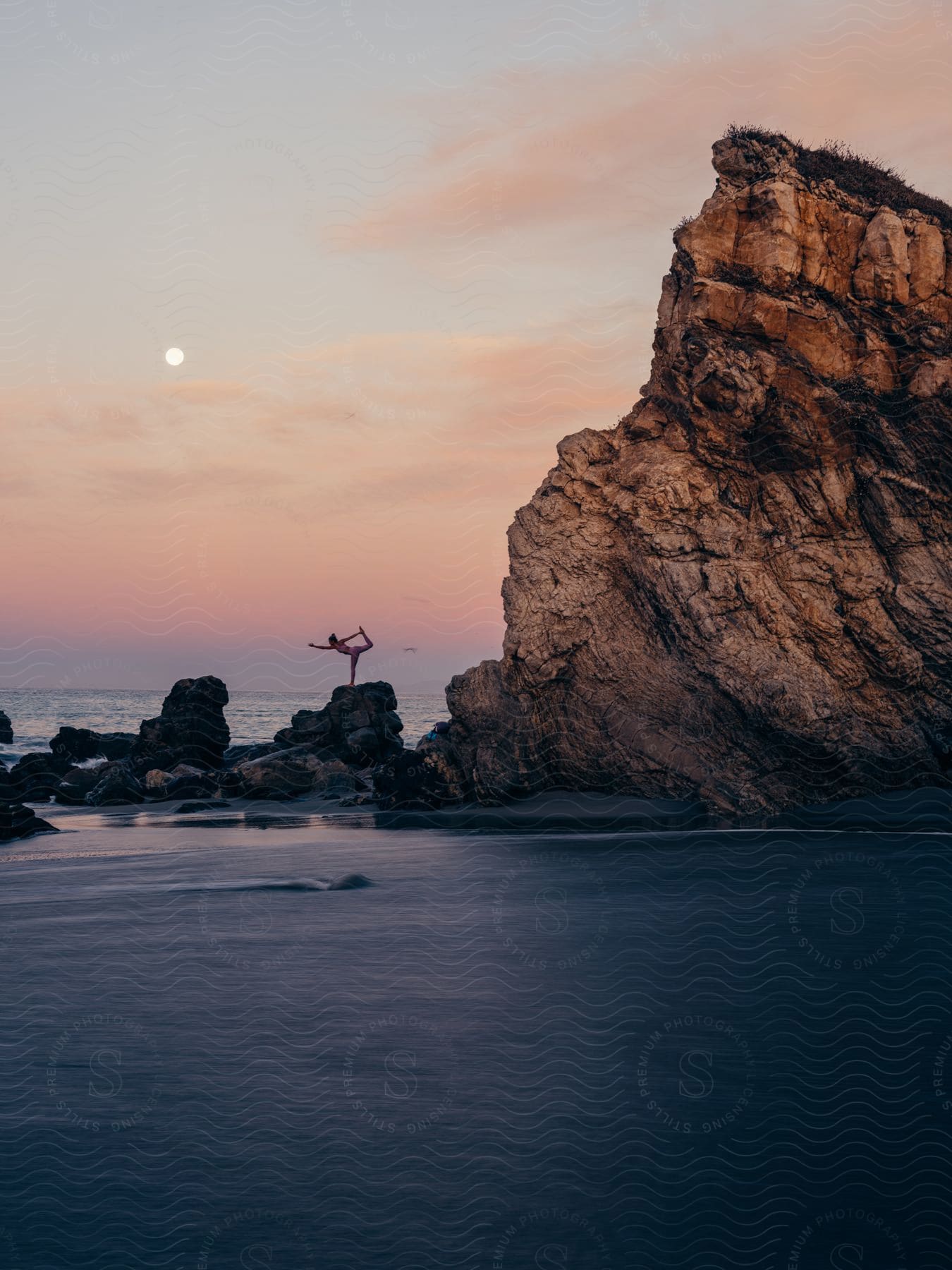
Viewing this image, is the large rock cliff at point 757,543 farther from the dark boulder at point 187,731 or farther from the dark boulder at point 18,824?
the dark boulder at point 187,731

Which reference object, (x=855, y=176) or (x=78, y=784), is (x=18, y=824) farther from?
(x=855, y=176)

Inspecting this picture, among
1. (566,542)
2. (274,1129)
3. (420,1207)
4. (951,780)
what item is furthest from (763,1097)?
(566,542)

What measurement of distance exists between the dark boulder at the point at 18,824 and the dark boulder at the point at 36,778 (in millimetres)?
5053

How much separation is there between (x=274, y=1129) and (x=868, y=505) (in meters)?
14.7

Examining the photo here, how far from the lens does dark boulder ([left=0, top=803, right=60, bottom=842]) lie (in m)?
16.9

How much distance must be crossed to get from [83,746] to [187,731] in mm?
7351

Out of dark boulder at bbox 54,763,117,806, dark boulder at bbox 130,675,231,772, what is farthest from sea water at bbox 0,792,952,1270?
dark boulder at bbox 130,675,231,772

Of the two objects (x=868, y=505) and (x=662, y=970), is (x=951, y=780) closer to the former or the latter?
(x=868, y=505)

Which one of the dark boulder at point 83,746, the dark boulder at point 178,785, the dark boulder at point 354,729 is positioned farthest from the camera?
the dark boulder at point 83,746

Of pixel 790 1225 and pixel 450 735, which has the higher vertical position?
pixel 450 735

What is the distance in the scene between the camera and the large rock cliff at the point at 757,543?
16266 mm

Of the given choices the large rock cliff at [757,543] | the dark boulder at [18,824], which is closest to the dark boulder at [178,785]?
the dark boulder at [18,824]

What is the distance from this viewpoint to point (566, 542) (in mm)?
18141

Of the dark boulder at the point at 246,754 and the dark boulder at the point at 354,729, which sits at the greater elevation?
the dark boulder at the point at 354,729
